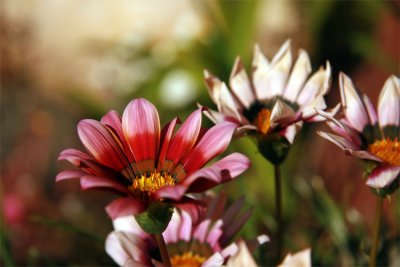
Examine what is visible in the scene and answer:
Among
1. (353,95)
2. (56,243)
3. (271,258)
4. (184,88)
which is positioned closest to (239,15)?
(184,88)

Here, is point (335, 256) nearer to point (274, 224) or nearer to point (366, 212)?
point (274, 224)

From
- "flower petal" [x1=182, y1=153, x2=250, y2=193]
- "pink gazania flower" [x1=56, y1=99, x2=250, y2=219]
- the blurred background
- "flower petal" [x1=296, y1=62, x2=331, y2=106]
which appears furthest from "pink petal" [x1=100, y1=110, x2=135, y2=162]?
the blurred background

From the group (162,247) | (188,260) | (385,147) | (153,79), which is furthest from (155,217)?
(153,79)

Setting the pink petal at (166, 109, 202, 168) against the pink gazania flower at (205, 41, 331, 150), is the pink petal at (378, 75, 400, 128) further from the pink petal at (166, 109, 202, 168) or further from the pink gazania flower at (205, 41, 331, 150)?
the pink petal at (166, 109, 202, 168)

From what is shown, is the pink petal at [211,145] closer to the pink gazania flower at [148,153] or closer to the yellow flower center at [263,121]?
the pink gazania flower at [148,153]

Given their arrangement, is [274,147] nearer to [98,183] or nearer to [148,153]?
[148,153]

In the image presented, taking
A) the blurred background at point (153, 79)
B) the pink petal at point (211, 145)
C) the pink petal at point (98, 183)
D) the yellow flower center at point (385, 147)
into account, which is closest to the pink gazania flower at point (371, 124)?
the yellow flower center at point (385, 147)
